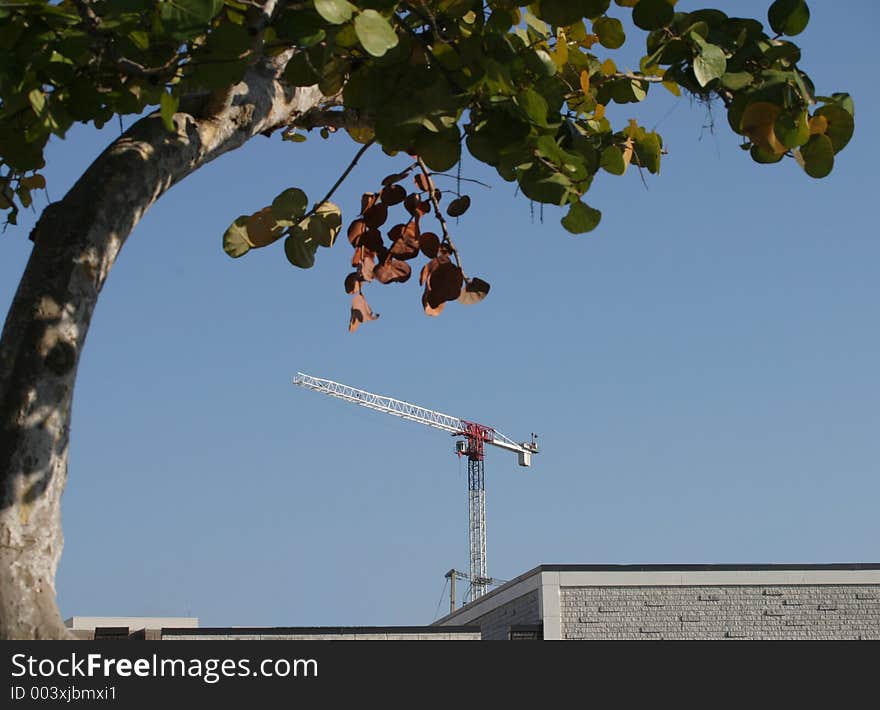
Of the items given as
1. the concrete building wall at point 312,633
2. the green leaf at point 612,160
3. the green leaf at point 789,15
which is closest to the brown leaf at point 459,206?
the green leaf at point 612,160

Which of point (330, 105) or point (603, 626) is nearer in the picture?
point (330, 105)

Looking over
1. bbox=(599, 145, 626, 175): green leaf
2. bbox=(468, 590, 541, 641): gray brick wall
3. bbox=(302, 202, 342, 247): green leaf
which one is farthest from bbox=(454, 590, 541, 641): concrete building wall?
bbox=(599, 145, 626, 175): green leaf

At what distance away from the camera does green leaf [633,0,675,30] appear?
3.60 meters

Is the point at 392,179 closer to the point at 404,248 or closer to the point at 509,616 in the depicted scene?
the point at 404,248

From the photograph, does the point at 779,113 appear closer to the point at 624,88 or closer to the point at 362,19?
the point at 624,88

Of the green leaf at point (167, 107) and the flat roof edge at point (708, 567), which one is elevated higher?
the flat roof edge at point (708, 567)

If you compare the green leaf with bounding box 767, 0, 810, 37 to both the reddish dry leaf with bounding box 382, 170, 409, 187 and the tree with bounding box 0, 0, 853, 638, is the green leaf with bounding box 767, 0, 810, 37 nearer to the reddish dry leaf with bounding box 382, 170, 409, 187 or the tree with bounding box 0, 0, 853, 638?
the tree with bounding box 0, 0, 853, 638

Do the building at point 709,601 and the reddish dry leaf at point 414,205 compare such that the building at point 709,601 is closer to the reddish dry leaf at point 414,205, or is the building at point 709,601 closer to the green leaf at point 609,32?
the reddish dry leaf at point 414,205

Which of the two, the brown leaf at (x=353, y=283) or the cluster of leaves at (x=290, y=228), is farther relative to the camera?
the brown leaf at (x=353, y=283)

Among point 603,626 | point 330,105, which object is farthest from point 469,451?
point 330,105

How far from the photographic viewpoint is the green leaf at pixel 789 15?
12.1ft

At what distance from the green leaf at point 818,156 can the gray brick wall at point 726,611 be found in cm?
1676
